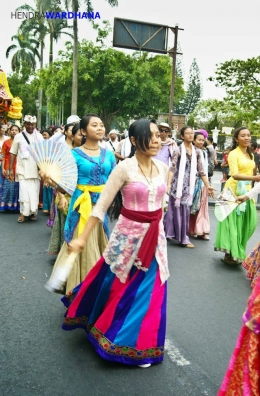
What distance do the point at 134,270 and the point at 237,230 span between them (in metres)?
3.06

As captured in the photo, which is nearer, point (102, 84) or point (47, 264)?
point (47, 264)

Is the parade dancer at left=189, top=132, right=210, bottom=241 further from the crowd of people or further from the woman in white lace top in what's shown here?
the woman in white lace top

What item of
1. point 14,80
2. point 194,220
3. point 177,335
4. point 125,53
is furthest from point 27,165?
point 14,80

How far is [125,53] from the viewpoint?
95.5 ft

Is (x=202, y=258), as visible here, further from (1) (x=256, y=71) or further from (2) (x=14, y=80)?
(2) (x=14, y=80)

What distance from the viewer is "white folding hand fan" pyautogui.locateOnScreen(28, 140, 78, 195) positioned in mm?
4043

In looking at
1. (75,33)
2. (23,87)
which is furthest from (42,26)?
(75,33)

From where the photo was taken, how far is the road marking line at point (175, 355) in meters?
3.23

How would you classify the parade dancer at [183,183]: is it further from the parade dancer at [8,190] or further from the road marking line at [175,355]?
the parade dancer at [8,190]

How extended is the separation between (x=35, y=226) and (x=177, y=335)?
4.92 meters

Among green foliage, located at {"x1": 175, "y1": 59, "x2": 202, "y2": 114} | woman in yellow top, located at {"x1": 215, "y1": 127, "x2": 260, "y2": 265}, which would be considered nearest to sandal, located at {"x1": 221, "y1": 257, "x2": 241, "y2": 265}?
woman in yellow top, located at {"x1": 215, "y1": 127, "x2": 260, "y2": 265}

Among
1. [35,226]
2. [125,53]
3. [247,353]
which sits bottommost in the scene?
[35,226]

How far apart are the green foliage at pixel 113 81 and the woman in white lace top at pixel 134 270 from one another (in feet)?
86.0

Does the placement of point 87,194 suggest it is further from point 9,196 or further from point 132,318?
point 9,196
